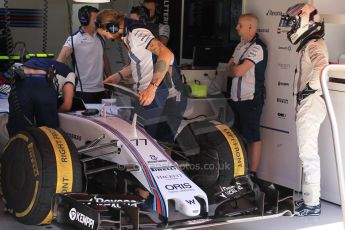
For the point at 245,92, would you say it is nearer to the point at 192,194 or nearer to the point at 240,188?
the point at 240,188

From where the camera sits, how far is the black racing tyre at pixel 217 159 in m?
4.66

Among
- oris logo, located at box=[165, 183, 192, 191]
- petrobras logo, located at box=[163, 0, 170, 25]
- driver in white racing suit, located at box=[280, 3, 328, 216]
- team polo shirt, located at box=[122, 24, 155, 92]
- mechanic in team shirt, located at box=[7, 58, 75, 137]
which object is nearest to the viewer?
oris logo, located at box=[165, 183, 192, 191]

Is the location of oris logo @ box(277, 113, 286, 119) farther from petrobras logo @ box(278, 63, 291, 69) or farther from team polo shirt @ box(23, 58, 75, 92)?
team polo shirt @ box(23, 58, 75, 92)

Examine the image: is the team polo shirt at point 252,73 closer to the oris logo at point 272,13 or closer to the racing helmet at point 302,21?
the oris logo at point 272,13

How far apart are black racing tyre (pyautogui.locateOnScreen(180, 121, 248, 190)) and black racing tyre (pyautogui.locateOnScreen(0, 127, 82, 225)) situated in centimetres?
118

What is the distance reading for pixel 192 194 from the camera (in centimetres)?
392

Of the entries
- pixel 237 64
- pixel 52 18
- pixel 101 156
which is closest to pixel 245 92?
pixel 237 64

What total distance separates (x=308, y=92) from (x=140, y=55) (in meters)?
1.35

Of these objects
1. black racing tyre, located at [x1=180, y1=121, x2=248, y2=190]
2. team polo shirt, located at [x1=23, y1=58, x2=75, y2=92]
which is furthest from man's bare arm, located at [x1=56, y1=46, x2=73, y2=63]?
black racing tyre, located at [x1=180, y1=121, x2=248, y2=190]

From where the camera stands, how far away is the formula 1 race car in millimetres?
3666

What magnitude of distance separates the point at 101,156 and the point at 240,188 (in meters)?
0.98

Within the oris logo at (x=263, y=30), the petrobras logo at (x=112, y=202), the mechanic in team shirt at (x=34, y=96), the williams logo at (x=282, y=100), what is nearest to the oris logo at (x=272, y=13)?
the oris logo at (x=263, y=30)

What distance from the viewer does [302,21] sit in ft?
15.8

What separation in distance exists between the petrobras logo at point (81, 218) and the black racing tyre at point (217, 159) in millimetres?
1416
